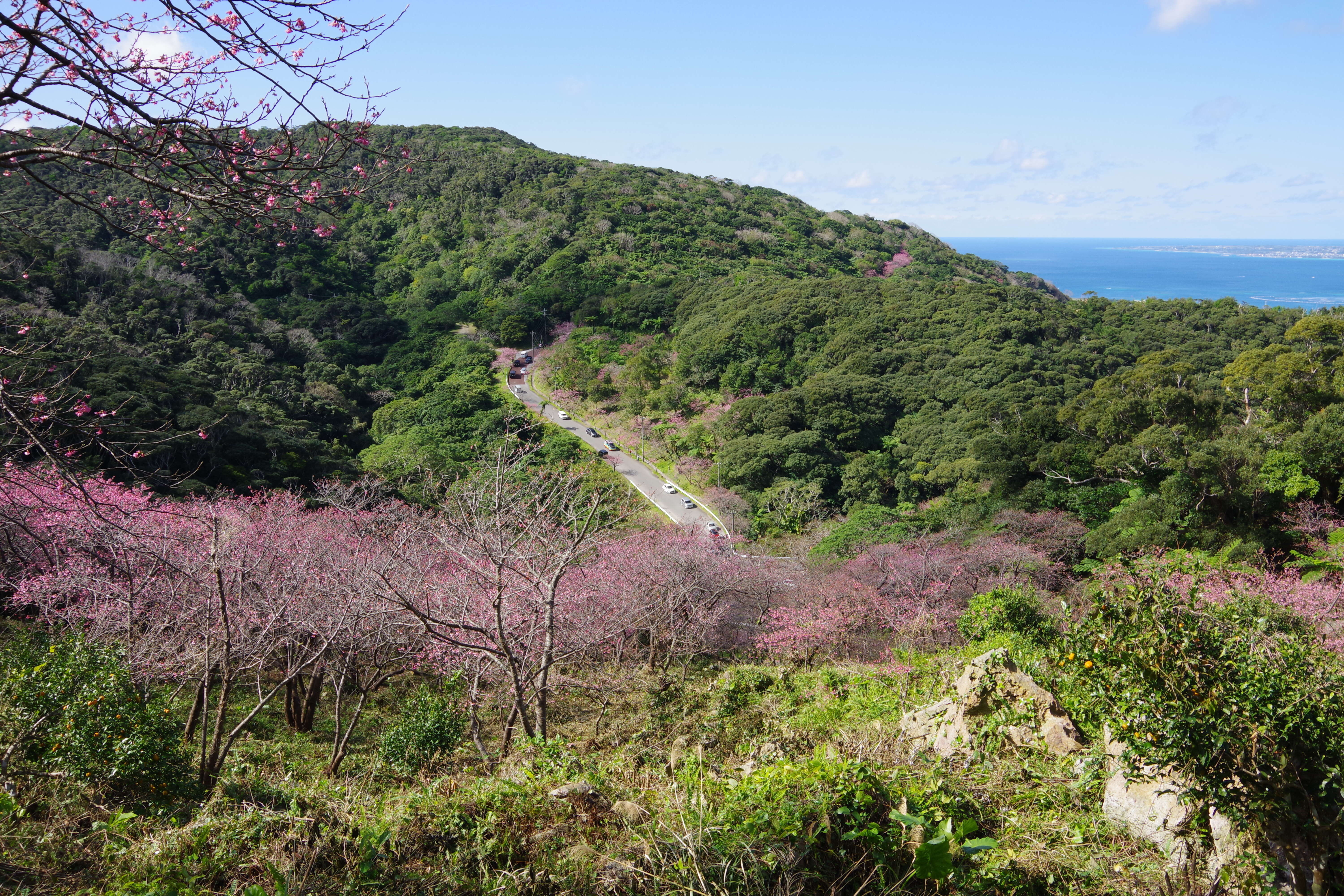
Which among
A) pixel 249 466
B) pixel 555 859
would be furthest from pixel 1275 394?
pixel 249 466

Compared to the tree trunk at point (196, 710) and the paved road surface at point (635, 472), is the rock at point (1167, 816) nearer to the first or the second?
the tree trunk at point (196, 710)

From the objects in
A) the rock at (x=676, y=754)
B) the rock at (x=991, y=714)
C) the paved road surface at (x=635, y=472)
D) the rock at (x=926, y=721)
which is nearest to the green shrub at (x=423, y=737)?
the rock at (x=676, y=754)

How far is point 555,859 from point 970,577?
1370 centimetres

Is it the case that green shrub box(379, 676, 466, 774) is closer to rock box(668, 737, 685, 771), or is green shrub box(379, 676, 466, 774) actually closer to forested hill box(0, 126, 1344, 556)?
rock box(668, 737, 685, 771)

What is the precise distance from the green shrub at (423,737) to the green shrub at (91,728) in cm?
259

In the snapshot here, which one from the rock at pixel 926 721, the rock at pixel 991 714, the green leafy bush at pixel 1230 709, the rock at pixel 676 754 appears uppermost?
the green leafy bush at pixel 1230 709

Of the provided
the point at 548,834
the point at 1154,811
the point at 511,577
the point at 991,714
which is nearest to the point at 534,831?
the point at 548,834

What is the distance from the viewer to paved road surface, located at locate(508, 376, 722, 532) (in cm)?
2614

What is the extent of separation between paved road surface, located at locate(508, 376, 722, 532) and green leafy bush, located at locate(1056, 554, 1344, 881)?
16.3 m

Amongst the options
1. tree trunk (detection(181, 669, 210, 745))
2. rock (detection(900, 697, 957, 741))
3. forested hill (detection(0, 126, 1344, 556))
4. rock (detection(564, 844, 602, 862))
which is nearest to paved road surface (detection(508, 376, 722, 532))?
forested hill (detection(0, 126, 1344, 556))

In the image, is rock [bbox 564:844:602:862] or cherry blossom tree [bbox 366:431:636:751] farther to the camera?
cherry blossom tree [bbox 366:431:636:751]

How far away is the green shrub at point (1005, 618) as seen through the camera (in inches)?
375

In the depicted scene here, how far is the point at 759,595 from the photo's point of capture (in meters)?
15.2

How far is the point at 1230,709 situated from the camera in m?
2.85
